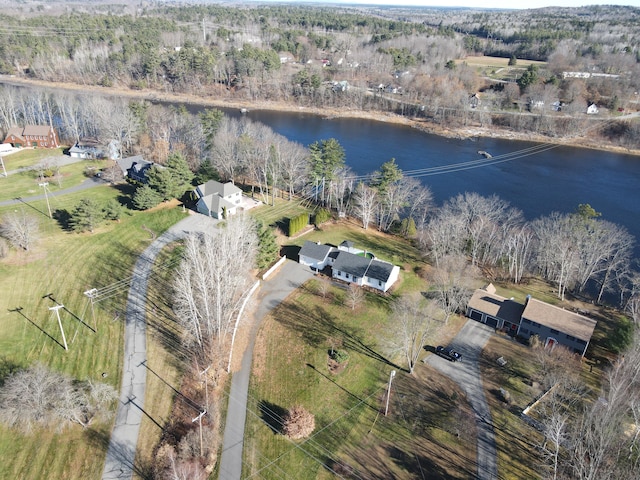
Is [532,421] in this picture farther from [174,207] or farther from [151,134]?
[151,134]

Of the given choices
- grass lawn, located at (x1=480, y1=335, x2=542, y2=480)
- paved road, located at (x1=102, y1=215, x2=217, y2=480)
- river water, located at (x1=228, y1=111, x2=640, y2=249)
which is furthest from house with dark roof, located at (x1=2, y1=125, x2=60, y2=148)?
grass lawn, located at (x1=480, y1=335, x2=542, y2=480)

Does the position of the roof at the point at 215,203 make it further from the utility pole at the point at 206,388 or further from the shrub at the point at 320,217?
the utility pole at the point at 206,388

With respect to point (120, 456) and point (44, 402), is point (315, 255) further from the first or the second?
point (44, 402)

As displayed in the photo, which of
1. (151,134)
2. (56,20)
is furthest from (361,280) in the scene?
(56,20)

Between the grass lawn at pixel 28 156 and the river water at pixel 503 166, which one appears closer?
the grass lawn at pixel 28 156

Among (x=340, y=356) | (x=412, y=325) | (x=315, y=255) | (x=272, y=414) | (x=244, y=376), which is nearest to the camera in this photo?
(x=272, y=414)

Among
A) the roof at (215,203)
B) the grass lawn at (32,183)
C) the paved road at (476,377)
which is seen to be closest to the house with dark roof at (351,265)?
the paved road at (476,377)

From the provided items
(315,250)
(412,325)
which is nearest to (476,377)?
(412,325)

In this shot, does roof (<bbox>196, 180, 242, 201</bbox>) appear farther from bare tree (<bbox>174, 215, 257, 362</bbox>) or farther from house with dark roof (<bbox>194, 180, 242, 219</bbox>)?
bare tree (<bbox>174, 215, 257, 362</bbox>)
